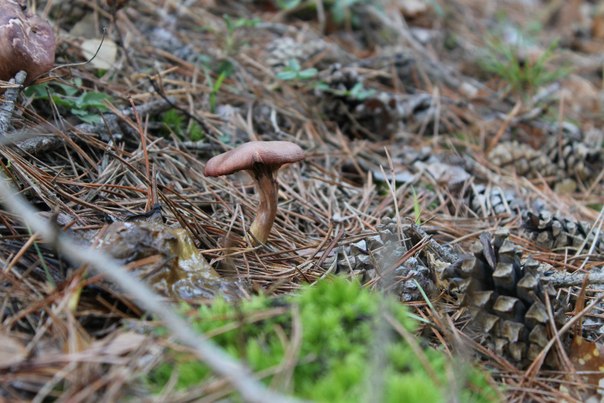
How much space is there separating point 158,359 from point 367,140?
2326 mm

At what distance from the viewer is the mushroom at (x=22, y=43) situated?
202cm

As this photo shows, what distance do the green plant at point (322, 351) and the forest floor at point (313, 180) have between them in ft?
0.51

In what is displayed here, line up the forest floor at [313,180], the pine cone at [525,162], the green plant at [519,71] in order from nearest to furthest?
1. the forest floor at [313,180]
2. the pine cone at [525,162]
3. the green plant at [519,71]

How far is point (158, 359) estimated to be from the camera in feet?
4.15

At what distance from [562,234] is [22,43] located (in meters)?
2.35

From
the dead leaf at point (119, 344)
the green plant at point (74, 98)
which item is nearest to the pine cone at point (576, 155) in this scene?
the green plant at point (74, 98)

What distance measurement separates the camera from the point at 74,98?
2436 millimetres

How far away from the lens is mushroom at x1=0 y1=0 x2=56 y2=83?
79.5 inches

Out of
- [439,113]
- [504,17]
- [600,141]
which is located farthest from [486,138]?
[504,17]

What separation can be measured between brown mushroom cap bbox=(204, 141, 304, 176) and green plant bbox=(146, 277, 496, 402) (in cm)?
56

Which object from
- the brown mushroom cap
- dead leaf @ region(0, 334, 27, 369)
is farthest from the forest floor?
the brown mushroom cap

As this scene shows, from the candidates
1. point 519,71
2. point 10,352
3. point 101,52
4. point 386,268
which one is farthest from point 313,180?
point 519,71

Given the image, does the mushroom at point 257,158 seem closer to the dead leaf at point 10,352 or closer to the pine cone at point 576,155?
the dead leaf at point 10,352

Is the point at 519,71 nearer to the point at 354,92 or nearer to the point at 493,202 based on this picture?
the point at 354,92
